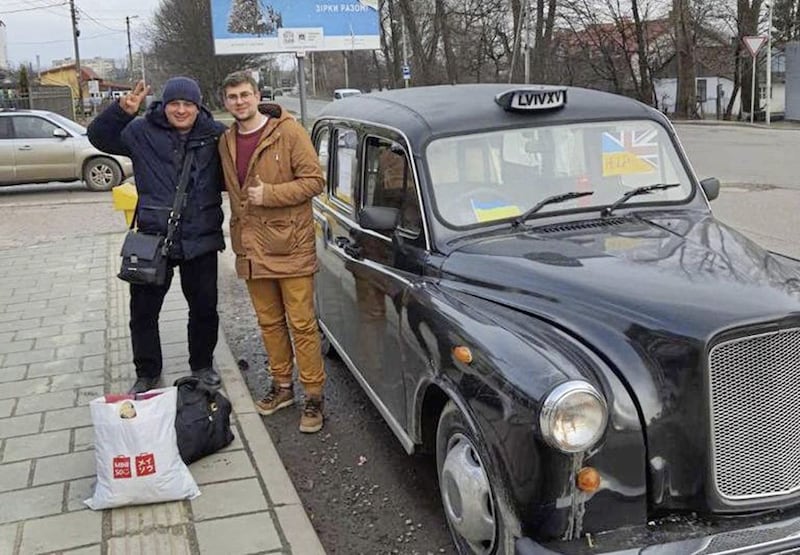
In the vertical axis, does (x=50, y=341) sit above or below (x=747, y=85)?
below

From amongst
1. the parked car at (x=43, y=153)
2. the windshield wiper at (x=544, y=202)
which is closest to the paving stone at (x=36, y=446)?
the windshield wiper at (x=544, y=202)

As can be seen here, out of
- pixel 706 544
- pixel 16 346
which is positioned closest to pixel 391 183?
pixel 706 544

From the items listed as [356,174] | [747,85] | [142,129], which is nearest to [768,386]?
[356,174]

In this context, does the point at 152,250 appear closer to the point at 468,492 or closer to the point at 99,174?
the point at 468,492

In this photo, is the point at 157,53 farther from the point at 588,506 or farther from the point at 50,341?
the point at 588,506

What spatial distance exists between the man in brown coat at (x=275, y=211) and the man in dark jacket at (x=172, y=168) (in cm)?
15

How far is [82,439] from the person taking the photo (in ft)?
15.3

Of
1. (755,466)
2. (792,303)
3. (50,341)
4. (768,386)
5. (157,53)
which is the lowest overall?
(50,341)

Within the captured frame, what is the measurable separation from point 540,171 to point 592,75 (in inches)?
1827

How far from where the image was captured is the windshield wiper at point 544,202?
3916 mm

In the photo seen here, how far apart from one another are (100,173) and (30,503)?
14.3 meters

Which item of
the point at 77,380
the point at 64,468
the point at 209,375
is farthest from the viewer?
the point at 77,380

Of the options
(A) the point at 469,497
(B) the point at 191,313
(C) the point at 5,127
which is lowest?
(A) the point at 469,497

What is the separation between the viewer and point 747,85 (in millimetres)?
38344
